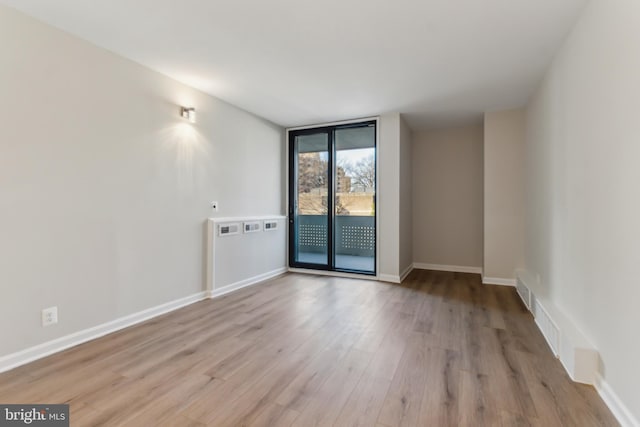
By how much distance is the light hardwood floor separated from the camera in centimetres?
161

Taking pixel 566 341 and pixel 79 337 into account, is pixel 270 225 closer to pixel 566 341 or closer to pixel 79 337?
pixel 79 337

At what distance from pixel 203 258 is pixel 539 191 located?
13.0 ft

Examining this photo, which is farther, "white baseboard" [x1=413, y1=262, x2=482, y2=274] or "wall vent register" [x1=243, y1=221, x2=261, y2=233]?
"white baseboard" [x1=413, y1=262, x2=482, y2=274]

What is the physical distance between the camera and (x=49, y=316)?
90.3 inches

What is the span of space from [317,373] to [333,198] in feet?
10.8

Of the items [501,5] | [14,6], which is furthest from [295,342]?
[14,6]

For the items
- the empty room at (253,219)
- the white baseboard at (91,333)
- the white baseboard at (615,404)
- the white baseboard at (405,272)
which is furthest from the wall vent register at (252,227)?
the white baseboard at (615,404)

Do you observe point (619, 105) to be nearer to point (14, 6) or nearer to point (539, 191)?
point (539, 191)

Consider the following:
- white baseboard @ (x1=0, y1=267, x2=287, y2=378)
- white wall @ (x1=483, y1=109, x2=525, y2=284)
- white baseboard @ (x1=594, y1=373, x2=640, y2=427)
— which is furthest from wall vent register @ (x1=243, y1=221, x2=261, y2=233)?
white baseboard @ (x1=594, y1=373, x2=640, y2=427)

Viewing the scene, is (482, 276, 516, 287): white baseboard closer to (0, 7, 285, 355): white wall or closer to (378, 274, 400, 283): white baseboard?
(378, 274, 400, 283): white baseboard

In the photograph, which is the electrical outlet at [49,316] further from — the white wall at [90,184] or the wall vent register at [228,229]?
the wall vent register at [228,229]

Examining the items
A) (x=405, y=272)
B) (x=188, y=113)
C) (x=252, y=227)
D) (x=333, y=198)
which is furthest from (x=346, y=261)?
(x=188, y=113)

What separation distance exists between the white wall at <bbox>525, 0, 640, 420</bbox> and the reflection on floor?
2453 millimetres

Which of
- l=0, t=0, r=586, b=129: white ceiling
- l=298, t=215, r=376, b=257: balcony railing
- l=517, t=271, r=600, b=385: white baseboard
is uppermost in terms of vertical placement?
l=0, t=0, r=586, b=129: white ceiling
